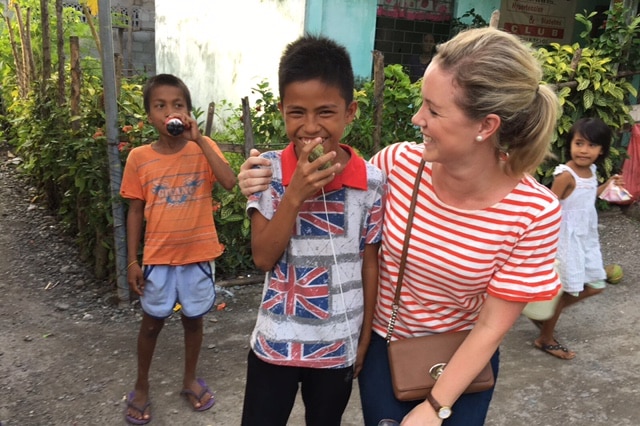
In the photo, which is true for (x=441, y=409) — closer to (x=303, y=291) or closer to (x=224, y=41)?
(x=303, y=291)

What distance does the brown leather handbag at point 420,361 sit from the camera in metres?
1.62

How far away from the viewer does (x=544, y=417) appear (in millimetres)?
3061

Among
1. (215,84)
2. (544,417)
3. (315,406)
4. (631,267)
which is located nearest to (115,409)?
(315,406)

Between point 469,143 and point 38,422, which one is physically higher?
point 469,143

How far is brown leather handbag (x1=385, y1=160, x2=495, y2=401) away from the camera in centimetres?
162

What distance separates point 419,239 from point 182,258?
145 cm

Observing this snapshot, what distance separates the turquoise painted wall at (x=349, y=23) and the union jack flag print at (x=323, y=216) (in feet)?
15.3

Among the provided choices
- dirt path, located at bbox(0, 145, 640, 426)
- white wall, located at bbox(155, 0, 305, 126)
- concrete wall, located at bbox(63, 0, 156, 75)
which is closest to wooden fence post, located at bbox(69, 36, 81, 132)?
dirt path, located at bbox(0, 145, 640, 426)

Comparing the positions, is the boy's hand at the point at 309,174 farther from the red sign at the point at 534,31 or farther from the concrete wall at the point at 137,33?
the concrete wall at the point at 137,33

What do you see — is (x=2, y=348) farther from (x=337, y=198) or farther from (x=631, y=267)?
(x=631, y=267)

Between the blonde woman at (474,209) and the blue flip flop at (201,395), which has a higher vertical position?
the blonde woman at (474,209)

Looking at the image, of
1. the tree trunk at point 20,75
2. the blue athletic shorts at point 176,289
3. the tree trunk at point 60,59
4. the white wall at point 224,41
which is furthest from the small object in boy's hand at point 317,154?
the tree trunk at point 20,75

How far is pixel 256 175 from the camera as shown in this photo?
1.61m

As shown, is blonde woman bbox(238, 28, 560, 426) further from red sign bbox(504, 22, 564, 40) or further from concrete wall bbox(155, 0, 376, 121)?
red sign bbox(504, 22, 564, 40)
